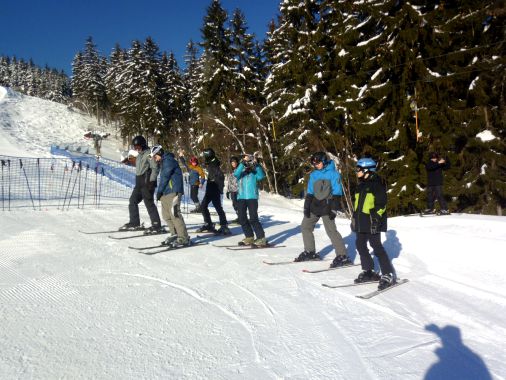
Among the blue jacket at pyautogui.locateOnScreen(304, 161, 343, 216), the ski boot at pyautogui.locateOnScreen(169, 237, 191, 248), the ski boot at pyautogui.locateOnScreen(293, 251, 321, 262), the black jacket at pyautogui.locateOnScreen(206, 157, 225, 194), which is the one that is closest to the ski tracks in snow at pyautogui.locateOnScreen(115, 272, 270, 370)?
the ski boot at pyautogui.locateOnScreen(169, 237, 191, 248)

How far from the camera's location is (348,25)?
2086 centimetres

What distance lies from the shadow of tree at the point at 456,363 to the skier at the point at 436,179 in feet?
27.6

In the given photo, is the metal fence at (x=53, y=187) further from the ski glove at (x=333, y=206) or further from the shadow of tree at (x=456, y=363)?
the shadow of tree at (x=456, y=363)

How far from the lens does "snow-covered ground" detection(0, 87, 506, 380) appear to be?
3359mm

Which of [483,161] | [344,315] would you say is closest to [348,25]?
[483,161]

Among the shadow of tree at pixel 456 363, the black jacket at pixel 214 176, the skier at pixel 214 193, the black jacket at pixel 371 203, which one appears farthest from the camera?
the skier at pixel 214 193

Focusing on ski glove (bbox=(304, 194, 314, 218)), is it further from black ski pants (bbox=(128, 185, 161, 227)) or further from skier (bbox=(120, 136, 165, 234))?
black ski pants (bbox=(128, 185, 161, 227))

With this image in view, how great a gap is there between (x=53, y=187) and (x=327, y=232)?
1464 centimetres

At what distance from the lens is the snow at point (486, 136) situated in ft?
52.9

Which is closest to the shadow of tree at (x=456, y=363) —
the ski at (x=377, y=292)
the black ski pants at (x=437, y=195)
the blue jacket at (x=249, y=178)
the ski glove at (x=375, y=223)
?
the ski at (x=377, y=292)

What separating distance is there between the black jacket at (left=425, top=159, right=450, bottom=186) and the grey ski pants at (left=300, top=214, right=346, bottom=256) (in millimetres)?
6251

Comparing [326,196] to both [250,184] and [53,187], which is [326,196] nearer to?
[250,184]

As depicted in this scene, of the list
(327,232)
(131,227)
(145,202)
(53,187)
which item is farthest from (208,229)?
(53,187)

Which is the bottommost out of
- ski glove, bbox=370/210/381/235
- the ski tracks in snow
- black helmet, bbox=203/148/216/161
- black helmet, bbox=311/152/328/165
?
the ski tracks in snow
